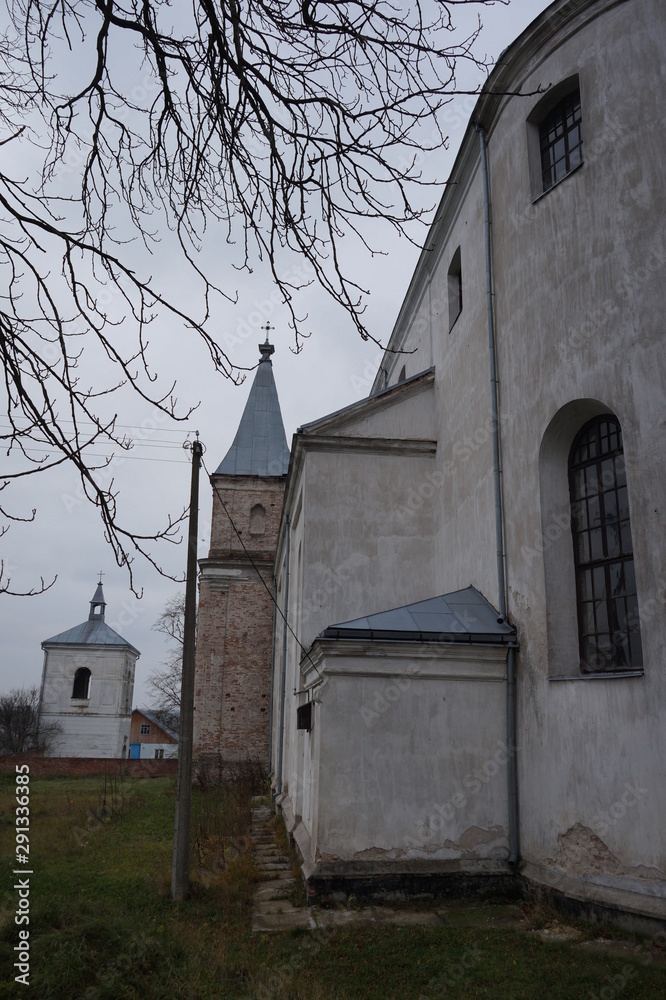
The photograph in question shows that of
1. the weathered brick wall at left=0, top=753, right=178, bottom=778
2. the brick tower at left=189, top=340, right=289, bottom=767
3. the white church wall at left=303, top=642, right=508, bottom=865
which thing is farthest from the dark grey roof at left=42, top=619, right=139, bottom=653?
the white church wall at left=303, top=642, right=508, bottom=865

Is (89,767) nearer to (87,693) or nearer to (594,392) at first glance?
(87,693)

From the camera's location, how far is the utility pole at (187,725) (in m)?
8.70

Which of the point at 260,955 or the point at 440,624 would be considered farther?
the point at 440,624

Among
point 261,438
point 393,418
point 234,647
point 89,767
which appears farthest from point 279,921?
point 89,767

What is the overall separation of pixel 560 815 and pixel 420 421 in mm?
6913

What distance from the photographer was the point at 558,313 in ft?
28.9

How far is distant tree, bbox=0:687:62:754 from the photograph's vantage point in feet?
145

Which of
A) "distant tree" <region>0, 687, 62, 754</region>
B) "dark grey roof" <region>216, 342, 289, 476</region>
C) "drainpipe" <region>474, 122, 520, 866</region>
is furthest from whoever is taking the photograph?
"distant tree" <region>0, 687, 62, 754</region>

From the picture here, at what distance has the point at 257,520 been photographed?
83.1ft

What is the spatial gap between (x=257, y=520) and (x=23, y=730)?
28.9 meters

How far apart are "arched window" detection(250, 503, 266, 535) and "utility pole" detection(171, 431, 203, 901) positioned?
15.1 meters

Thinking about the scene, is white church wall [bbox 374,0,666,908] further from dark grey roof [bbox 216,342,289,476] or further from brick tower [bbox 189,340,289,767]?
dark grey roof [bbox 216,342,289,476]

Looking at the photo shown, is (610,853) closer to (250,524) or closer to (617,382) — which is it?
(617,382)

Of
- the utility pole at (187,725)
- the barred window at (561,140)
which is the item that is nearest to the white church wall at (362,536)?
the utility pole at (187,725)
